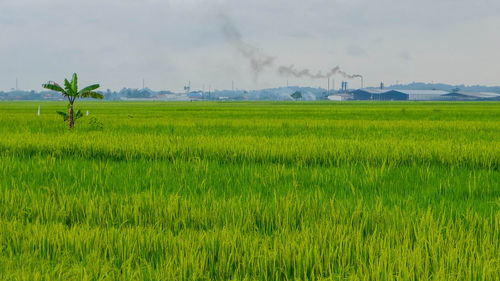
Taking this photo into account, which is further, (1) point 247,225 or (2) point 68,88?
(2) point 68,88

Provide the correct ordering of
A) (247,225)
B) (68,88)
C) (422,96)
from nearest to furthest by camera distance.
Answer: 1. (247,225)
2. (68,88)
3. (422,96)

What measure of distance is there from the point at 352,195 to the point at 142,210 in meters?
2.03

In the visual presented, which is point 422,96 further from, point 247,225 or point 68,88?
point 247,225

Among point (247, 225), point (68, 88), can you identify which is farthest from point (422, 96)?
point (247, 225)

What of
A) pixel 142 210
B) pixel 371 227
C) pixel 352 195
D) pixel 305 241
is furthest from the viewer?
pixel 352 195

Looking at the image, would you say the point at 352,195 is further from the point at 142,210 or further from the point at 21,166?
the point at 21,166

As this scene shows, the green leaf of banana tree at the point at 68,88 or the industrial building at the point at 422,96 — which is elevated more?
the industrial building at the point at 422,96

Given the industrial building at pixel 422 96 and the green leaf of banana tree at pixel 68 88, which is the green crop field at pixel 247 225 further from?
the industrial building at pixel 422 96

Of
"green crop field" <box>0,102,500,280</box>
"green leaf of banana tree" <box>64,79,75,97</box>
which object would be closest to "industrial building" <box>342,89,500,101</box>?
"green leaf of banana tree" <box>64,79,75,97</box>

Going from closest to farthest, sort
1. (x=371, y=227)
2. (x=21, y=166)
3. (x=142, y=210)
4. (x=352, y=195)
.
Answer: (x=371, y=227)
(x=142, y=210)
(x=352, y=195)
(x=21, y=166)

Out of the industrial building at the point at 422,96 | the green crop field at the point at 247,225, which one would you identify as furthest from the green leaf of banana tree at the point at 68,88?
the industrial building at the point at 422,96

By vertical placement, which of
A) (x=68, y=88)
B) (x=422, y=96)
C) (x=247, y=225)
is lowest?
Result: (x=247, y=225)

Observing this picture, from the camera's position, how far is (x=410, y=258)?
2393 millimetres

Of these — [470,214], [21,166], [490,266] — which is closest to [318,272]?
[490,266]
